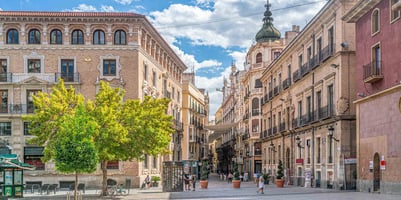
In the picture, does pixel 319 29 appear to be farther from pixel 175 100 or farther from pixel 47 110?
pixel 175 100

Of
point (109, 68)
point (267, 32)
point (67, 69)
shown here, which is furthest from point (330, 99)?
point (267, 32)

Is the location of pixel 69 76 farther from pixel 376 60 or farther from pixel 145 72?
pixel 376 60

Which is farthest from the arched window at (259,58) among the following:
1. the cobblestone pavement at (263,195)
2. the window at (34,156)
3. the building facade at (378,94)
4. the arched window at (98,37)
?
the building facade at (378,94)

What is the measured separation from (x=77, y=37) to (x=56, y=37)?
1.71 m

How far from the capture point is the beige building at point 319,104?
34.0 meters

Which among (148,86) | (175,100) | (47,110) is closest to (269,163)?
(175,100)

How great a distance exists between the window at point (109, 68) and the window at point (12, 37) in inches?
292

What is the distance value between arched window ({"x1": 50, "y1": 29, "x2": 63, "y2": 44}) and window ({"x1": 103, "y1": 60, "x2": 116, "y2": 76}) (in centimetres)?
406

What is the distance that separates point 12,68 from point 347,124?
27.3 metres

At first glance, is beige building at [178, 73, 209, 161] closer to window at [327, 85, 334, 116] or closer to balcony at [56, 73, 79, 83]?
balcony at [56, 73, 79, 83]

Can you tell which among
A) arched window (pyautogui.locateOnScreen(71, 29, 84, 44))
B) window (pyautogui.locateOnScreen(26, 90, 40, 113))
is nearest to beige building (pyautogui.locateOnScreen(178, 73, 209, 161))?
window (pyautogui.locateOnScreen(26, 90, 40, 113))

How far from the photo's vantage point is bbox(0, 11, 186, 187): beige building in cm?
4462

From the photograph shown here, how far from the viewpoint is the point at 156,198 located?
32.0m

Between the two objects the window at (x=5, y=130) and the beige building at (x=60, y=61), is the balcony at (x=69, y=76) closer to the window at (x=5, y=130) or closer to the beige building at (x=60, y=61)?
the beige building at (x=60, y=61)
